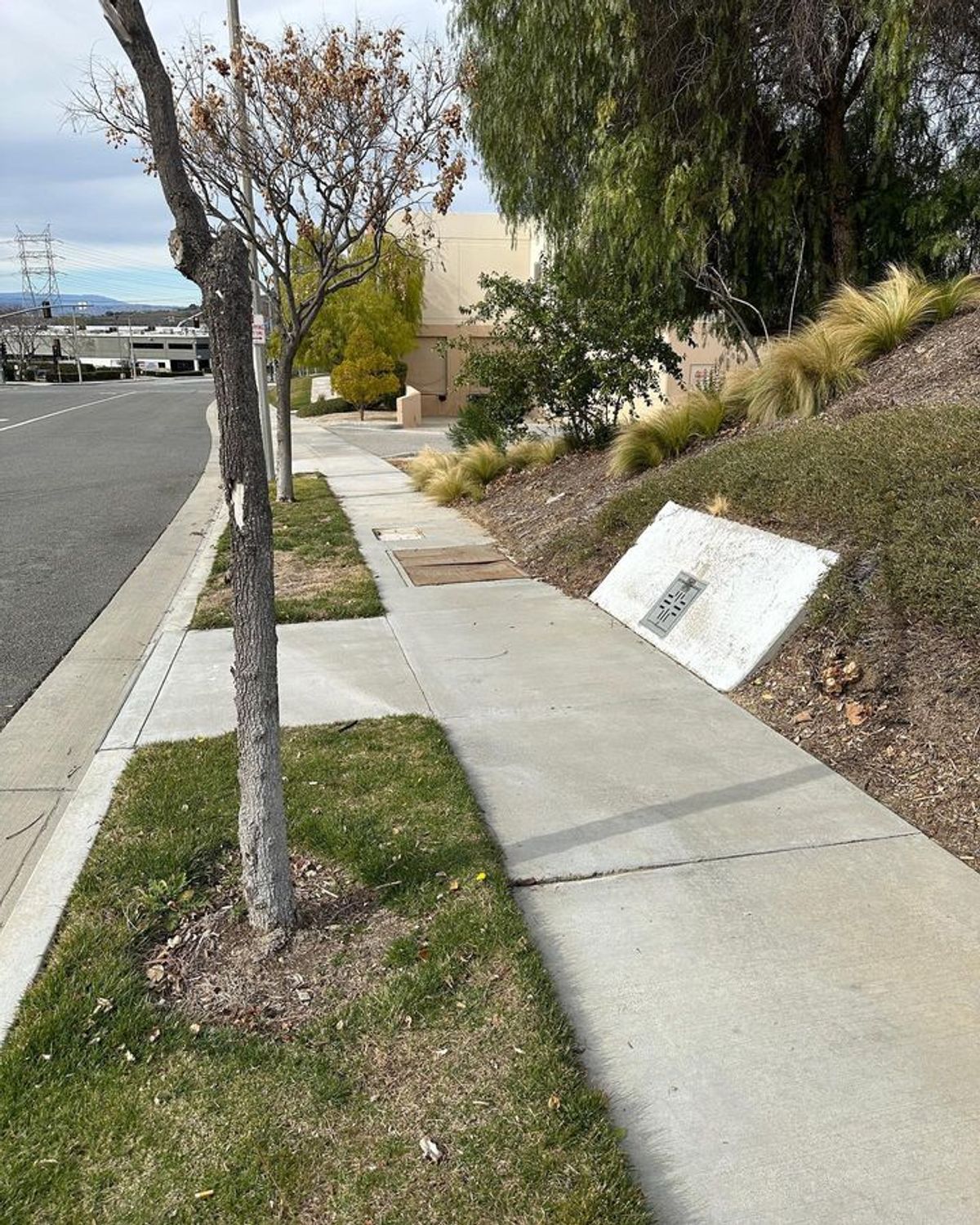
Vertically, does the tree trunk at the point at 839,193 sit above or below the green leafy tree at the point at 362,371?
above

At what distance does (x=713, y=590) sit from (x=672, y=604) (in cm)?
31

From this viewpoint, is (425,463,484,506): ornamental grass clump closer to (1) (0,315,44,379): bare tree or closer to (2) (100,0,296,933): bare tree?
(2) (100,0,296,933): bare tree

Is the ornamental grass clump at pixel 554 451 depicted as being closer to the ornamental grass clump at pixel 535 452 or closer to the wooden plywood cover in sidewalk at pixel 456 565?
the ornamental grass clump at pixel 535 452

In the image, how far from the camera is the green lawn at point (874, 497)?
15.7ft

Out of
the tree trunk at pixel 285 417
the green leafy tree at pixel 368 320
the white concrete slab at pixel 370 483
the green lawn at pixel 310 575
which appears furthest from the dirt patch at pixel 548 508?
the green leafy tree at pixel 368 320

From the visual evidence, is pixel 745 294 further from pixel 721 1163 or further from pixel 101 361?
pixel 101 361

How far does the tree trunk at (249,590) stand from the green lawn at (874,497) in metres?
3.24

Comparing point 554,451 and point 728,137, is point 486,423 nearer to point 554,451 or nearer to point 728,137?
point 554,451

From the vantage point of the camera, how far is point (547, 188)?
11.8 m

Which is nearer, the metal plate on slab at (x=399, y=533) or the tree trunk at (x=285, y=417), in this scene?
the metal plate on slab at (x=399, y=533)

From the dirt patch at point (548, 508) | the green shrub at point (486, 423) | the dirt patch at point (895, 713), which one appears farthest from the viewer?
the green shrub at point (486, 423)

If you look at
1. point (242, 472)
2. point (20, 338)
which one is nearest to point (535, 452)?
point (242, 472)

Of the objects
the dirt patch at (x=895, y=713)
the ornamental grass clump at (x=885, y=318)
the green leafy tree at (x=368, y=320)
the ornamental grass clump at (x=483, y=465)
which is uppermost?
the green leafy tree at (x=368, y=320)

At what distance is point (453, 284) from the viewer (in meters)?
35.9
